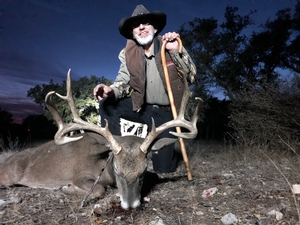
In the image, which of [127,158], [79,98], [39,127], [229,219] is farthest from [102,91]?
[39,127]

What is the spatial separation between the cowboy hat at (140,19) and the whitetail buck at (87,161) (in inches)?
84.4

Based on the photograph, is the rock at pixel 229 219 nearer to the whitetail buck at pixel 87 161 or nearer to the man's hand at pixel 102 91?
the whitetail buck at pixel 87 161

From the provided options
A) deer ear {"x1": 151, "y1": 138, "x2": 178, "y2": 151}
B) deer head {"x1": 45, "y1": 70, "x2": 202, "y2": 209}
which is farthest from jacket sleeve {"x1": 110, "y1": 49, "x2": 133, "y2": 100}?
deer ear {"x1": 151, "y1": 138, "x2": 178, "y2": 151}

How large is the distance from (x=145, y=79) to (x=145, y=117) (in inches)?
34.4

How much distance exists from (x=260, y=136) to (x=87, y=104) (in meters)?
5.63

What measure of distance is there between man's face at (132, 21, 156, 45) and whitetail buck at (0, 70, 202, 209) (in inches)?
75.4

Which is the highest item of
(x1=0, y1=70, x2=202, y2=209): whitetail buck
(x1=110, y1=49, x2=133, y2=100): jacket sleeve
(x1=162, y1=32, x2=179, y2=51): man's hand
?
(x1=162, y1=32, x2=179, y2=51): man's hand

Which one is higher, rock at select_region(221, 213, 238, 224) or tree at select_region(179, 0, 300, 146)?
tree at select_region(179, 0, 300, 146)

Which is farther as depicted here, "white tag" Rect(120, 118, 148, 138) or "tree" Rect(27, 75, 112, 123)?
"tree" Rect(27, 75, 112, 123)

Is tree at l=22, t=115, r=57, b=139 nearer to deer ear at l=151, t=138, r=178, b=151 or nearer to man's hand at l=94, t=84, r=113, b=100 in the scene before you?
man's hand at l=94, t=84, r=113, b=100

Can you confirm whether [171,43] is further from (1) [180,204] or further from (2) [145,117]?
(1) [180,204]

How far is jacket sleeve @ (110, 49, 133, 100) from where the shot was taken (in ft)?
18.1

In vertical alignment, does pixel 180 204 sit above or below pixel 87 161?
below

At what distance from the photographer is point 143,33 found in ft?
17.6
